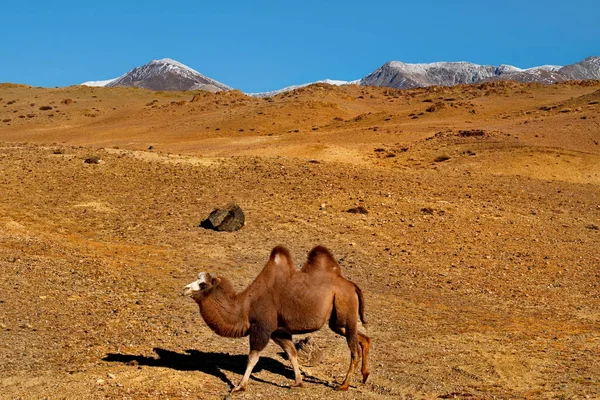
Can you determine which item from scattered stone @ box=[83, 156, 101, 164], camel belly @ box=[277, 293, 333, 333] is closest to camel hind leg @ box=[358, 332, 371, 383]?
camel belly @ box=[277, 293, 333, 333]

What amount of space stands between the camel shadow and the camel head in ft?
4.39

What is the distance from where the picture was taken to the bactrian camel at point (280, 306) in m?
8.38

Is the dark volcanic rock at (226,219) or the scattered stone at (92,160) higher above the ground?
the scattered stone at (92,160)

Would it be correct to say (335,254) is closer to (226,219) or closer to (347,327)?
(226,219)

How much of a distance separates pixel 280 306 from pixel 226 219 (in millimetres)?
11055

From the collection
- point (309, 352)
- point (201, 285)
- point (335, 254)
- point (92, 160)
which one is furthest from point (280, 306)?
point (92, 160)

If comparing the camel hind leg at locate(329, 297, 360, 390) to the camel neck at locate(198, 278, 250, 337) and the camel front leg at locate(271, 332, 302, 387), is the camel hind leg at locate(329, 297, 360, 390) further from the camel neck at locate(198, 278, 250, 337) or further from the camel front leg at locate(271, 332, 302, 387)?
the camel neck at locate(198, 278, 250, 337)

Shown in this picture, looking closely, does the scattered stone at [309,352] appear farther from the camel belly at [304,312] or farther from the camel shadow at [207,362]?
the camel belly at [304,312]

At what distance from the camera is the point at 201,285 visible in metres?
8.32

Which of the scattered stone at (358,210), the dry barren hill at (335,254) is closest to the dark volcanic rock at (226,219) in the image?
the dry barren hill at (335,254)

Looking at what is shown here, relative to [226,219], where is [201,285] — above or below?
below

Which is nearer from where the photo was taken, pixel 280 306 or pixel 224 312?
pixel 224 312

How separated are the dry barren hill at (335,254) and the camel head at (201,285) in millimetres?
1207

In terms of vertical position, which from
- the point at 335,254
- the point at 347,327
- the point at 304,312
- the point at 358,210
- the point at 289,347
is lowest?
the point at 289,347
